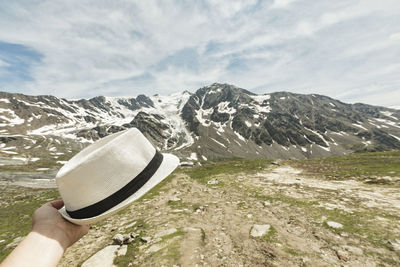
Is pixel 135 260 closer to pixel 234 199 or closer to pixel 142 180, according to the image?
pixel 142 180

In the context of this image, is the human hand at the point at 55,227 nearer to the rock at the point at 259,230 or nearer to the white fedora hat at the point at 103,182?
the white fedora hat at the point at 103,182

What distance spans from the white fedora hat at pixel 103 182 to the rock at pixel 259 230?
5682mm

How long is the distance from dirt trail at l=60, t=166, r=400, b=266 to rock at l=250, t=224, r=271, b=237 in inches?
7.5

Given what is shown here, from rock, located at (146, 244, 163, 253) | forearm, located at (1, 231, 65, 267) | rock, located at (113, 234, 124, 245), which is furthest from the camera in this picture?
rock, located at (113, 234, 124, 245)

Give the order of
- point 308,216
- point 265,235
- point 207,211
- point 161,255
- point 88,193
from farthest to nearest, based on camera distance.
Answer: point 207,211 → point 308,216 → point 265,235 → point 161,255 → point 88,193

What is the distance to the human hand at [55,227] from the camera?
9.86 feet

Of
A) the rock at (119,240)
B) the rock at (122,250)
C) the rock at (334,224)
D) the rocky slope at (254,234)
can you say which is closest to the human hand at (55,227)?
the rocky slope at (254,234)

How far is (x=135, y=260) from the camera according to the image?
595 centimetres

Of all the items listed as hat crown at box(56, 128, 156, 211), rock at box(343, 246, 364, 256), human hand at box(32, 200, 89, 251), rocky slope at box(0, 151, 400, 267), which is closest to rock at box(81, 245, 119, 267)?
rocky slope at box(0, 151, 400, 267)

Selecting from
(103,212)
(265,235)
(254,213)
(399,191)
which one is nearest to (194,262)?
(265,235)

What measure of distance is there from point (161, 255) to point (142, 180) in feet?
13.0

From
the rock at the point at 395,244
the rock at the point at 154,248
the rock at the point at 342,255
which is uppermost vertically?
the rock at the point at 395,244

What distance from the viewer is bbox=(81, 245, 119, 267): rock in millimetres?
6030

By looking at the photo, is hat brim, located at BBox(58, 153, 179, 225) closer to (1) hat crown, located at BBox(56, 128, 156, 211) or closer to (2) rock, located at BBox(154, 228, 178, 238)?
(1) hat crown, located at BBox(56, 128, 156, 211)
